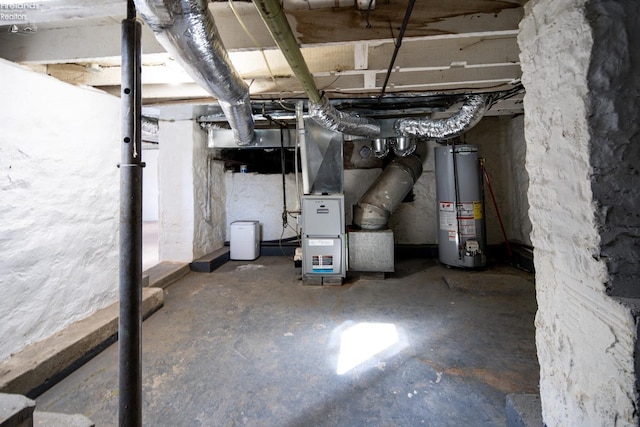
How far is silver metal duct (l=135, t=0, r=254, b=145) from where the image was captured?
945mm

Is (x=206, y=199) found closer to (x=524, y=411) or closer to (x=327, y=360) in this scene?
(x=327, y=360)

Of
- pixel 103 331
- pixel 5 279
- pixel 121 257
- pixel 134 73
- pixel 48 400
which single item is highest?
pixel 134 73

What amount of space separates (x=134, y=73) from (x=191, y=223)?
251cm

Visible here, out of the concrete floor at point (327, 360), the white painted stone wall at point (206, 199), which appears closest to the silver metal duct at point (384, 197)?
the concrete floor at point (327, 360)

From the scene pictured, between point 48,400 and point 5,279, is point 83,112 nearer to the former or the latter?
point 5,279

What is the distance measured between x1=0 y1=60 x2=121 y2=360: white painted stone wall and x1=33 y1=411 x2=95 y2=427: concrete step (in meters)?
0.90

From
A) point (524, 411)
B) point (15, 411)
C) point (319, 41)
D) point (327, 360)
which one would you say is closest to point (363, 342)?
point (327, 360)

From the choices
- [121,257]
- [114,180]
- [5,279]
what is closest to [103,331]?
[5,279]

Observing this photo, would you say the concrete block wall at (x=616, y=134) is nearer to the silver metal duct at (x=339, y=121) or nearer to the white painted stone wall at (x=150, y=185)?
the silver metal duct at (x=339, y=121)

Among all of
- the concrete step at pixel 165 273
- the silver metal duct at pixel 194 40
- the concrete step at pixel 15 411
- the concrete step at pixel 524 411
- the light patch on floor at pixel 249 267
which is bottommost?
the concrete step at pixel 524 411

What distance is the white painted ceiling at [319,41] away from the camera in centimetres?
137

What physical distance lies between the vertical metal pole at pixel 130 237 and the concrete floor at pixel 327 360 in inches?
15.3

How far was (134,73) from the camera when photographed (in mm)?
897

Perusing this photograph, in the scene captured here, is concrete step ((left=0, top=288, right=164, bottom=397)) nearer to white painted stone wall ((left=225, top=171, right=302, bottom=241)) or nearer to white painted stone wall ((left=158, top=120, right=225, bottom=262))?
white painted stone wall ((left=158, top=120, right=225, bottom=262))
